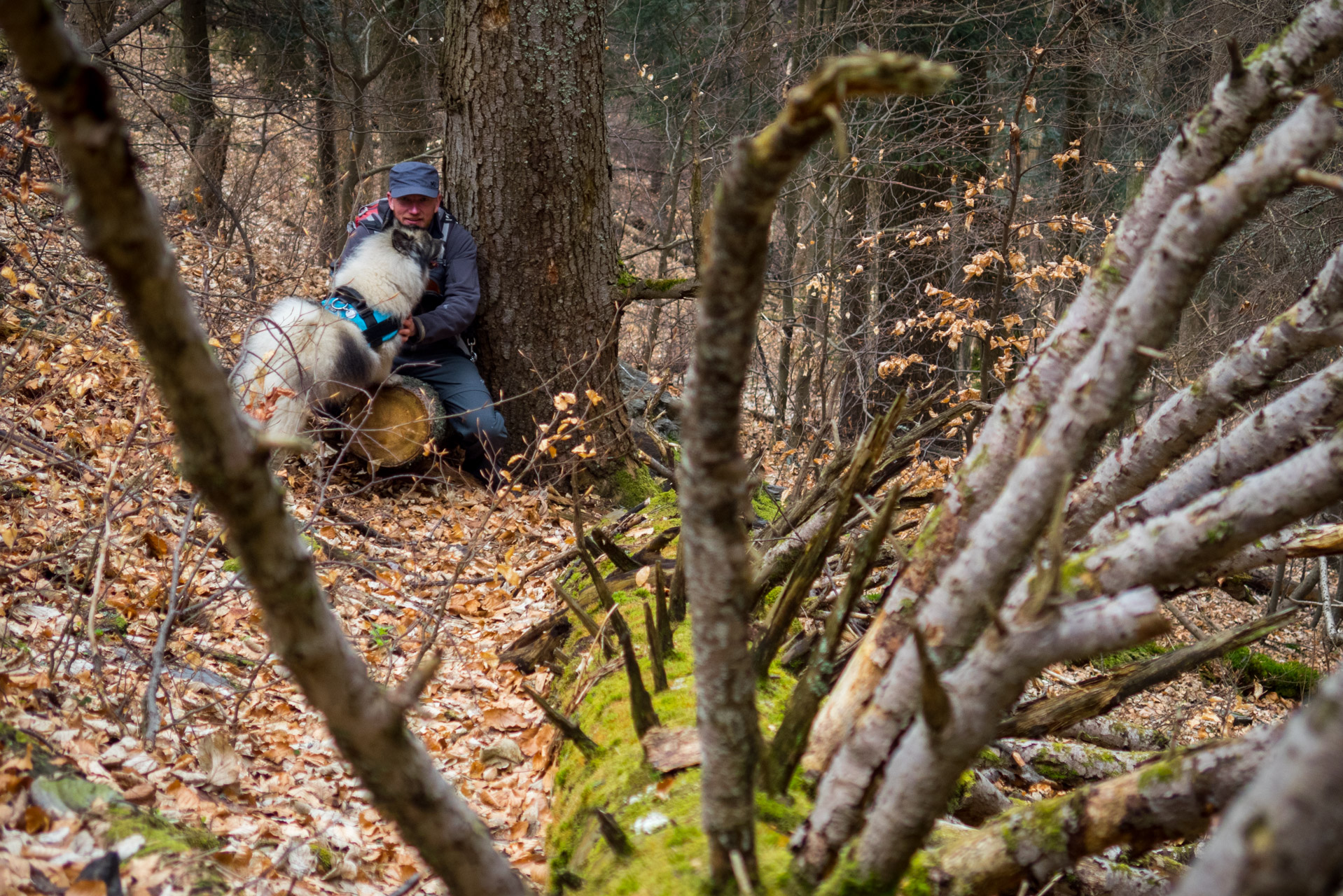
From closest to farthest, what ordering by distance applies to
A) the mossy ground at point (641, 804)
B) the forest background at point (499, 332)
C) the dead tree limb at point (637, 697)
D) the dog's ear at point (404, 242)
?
1. the mossy ground at point (641, 804)
2. the dead tree limb at point (637, 697)
3. the forest background at point (499, 332)
4. the dog's ear at point (404, 242)

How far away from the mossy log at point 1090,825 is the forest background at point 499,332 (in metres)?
0.46

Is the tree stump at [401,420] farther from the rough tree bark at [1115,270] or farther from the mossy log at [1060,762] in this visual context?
the rough tree bark at [1115,270]

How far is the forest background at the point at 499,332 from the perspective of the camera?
2943 mm

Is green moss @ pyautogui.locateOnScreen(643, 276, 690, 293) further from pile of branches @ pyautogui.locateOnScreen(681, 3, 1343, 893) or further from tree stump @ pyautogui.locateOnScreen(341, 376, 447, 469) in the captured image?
pile of branches @ pyautogui.locateOnScreen(681, 3, 1343, 893)

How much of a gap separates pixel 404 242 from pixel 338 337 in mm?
777

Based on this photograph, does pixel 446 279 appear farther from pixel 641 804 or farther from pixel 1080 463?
pixel 1080 463

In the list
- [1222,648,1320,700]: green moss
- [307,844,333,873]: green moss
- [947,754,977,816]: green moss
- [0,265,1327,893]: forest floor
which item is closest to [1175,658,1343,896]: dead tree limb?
[0,265,1327,893]: forest floor

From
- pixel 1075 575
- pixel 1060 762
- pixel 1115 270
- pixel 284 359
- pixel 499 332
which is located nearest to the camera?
pixel 1075 575

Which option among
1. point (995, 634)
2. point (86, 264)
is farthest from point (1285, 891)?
point (86, 264)

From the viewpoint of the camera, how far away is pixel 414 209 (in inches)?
217

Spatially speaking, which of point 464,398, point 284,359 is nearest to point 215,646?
point 284,359

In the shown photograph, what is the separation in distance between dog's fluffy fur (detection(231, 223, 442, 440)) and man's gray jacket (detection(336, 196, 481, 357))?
8 centimetres

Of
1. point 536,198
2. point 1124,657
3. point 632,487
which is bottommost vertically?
point 1124,657

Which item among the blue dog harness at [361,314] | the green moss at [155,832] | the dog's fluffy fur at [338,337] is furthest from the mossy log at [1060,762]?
the blue dog harness at [361,314]
